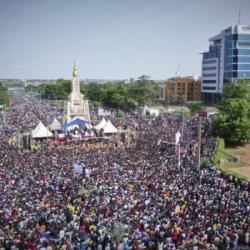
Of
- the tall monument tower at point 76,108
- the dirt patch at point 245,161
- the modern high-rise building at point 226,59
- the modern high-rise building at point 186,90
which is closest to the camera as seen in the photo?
the dirt patch at point 245,161

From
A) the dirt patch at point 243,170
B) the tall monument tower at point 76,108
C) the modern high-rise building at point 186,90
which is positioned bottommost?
the dirt patch at point 243,170

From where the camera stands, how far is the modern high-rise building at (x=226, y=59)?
266 feet

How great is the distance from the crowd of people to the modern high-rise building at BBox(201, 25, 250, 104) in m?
55.3

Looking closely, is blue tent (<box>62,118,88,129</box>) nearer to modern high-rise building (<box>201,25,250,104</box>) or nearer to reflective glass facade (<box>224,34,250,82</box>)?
modern high-rise building (<box>201,25,250,104</box>)

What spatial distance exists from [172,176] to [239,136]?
1764 centimetres

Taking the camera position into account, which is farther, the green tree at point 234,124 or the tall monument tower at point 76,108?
the tall monument tower at point 76,108

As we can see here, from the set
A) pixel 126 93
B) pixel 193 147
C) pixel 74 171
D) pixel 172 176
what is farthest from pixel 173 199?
pixel 126 93

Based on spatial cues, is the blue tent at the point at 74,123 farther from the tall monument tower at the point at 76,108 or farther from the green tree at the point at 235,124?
the green tree at the point at 235,124

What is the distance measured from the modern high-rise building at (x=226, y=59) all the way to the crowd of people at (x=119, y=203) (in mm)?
55341

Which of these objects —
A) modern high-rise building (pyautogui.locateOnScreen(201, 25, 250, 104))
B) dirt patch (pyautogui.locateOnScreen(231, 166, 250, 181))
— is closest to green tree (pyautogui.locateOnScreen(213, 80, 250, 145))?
dirt patch (pyautogui.locateOnScreen(231, 166, 250, 181))

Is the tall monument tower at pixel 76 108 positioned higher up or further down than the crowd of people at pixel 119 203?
higher up

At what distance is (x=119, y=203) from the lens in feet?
62.7

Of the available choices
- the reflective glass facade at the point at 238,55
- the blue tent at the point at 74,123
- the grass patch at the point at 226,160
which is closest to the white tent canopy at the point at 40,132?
the blue tent at the point at 74,123

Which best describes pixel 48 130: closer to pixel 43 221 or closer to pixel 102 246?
pixel 43 221
